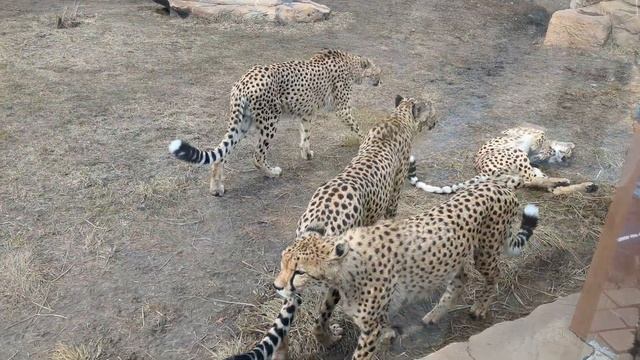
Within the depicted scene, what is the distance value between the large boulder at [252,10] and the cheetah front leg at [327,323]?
5247mm

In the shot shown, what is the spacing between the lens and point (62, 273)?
3.40 metres

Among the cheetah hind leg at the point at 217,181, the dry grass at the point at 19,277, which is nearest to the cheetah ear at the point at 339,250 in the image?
the dry grass at the point at 19,277

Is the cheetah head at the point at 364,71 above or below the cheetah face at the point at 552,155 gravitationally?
above

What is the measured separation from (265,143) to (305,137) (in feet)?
1.42

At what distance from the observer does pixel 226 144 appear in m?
3.92

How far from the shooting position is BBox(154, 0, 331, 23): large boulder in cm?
754

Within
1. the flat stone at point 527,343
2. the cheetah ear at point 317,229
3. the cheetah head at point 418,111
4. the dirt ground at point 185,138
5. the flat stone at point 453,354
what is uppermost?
the cheetah head at point 418,111

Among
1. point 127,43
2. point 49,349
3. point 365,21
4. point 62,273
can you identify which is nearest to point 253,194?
point 62,273

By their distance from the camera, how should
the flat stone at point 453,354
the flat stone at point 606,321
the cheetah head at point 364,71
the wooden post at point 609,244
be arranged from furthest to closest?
the cheetah head at point 364,71 → the flat stone at point 453,354 → the flat stone at point 606,321 → the wooden post at point 609,244

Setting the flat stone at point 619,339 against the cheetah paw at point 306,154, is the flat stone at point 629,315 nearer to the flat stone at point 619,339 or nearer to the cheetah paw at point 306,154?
the flat stone at point 619,339

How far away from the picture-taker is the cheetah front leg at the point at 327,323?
2814 millimetres

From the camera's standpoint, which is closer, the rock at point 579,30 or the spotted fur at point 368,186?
the spotted fur at point 368,186

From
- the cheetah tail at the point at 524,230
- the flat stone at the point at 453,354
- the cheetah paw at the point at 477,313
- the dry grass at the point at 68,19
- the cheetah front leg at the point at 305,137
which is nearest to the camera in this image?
the flat stone at the point at 453,354

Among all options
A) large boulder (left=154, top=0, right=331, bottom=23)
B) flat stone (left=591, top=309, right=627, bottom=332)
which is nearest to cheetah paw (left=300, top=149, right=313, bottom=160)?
flat stone (left=591, top=309, right=627, bottom=332)
